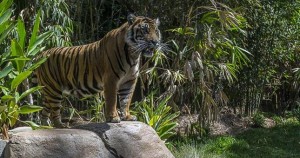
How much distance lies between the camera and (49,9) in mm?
8312

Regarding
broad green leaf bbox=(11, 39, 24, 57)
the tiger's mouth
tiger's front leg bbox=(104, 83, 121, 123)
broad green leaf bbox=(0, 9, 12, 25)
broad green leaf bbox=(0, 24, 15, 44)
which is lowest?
tiger's front leg bbox=(104, 83, 121, 123)

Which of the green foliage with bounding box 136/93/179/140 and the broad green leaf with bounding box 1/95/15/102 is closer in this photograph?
the broad green leaf with bounding box 1/95/15/102

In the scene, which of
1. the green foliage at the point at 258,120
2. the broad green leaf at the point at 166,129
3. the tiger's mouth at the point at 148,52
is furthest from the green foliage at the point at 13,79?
the green foliage at the point at 258,120

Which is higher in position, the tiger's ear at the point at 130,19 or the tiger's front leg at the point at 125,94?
the tiger's ear at the point at 130,19

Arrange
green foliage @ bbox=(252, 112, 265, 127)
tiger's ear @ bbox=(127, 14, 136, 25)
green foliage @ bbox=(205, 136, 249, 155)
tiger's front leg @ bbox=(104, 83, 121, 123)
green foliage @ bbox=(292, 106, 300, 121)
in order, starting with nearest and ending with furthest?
1. tiger's front leg @ bbox=(104, 83, 121, 123)
2. tiger's ear @ bbox=(127, 14, 136, 25)
3. green foliage @ bbox=(205, 136, 249, 155)
4. green foliage @ bbox=(252, 112, 265, 127)
5. green foliage @ bbox=(292, 106, 300, 121)

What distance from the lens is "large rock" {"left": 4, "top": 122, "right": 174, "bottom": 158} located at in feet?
17.1

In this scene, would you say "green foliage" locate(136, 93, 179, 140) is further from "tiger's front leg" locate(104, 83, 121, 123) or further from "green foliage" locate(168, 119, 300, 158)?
"tiger's front leg" locate(104, 83, 121, 123)

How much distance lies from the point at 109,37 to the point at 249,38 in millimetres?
4305

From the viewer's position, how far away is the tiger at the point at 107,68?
591 centimetres

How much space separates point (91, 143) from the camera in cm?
547

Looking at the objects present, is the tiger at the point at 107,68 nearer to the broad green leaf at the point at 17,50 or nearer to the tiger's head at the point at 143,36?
the tiger's head at the point at 143,36

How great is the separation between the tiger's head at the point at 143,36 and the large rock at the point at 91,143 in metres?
0.66

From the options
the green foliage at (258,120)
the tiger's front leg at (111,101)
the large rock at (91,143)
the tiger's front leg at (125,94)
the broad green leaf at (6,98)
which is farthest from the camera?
the green foliage at (258,120)

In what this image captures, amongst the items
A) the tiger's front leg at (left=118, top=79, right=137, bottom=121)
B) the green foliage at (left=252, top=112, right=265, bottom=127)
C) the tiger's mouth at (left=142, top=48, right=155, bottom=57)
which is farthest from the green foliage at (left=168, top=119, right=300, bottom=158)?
the tiger's mouth at (left=142, top=48, right=155, bottom=57)
